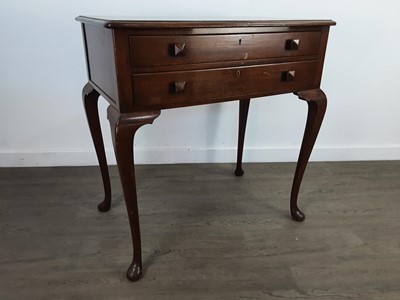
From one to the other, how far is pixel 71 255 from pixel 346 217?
3.67ft

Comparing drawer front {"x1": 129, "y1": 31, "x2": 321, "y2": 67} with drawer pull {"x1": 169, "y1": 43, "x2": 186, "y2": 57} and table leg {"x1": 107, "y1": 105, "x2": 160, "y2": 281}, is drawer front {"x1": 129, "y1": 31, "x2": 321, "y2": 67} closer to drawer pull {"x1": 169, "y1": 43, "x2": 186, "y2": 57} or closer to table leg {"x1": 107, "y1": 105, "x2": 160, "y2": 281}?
drawer pull {"x1": 169, "y1": 43, "x2": 186, "y2": 57}

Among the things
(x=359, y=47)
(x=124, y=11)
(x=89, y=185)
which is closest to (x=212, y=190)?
(x=89, y=185)

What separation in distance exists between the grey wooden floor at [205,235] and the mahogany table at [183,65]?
0.17 meters

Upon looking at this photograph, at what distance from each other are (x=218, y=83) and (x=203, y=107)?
0.76m

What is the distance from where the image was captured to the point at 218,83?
3.16ft

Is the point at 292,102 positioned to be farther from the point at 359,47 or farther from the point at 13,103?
the point at 13,103

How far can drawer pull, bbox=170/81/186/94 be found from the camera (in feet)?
2.96

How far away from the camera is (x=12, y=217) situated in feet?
4.53

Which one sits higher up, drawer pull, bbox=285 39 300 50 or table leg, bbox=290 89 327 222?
drawer pull, bbox=285 39 300 50

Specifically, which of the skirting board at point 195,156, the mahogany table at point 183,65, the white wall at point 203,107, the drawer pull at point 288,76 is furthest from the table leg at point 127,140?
the skirting board at point 195,156

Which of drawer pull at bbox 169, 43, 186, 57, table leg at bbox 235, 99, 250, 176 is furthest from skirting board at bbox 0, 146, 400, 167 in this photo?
drawer pull at bbox 169, 43, 186, 57

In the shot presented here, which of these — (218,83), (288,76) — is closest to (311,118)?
(288,76)

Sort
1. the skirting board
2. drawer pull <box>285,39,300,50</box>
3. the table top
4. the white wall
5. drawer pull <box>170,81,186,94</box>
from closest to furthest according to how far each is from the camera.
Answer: the table top, drawer pull <box>170,81,186,94</box>, drawer pull <box>285,39,300,50</box>, the white wall, the skirting board

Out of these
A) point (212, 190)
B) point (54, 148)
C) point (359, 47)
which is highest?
point (359, 47)
